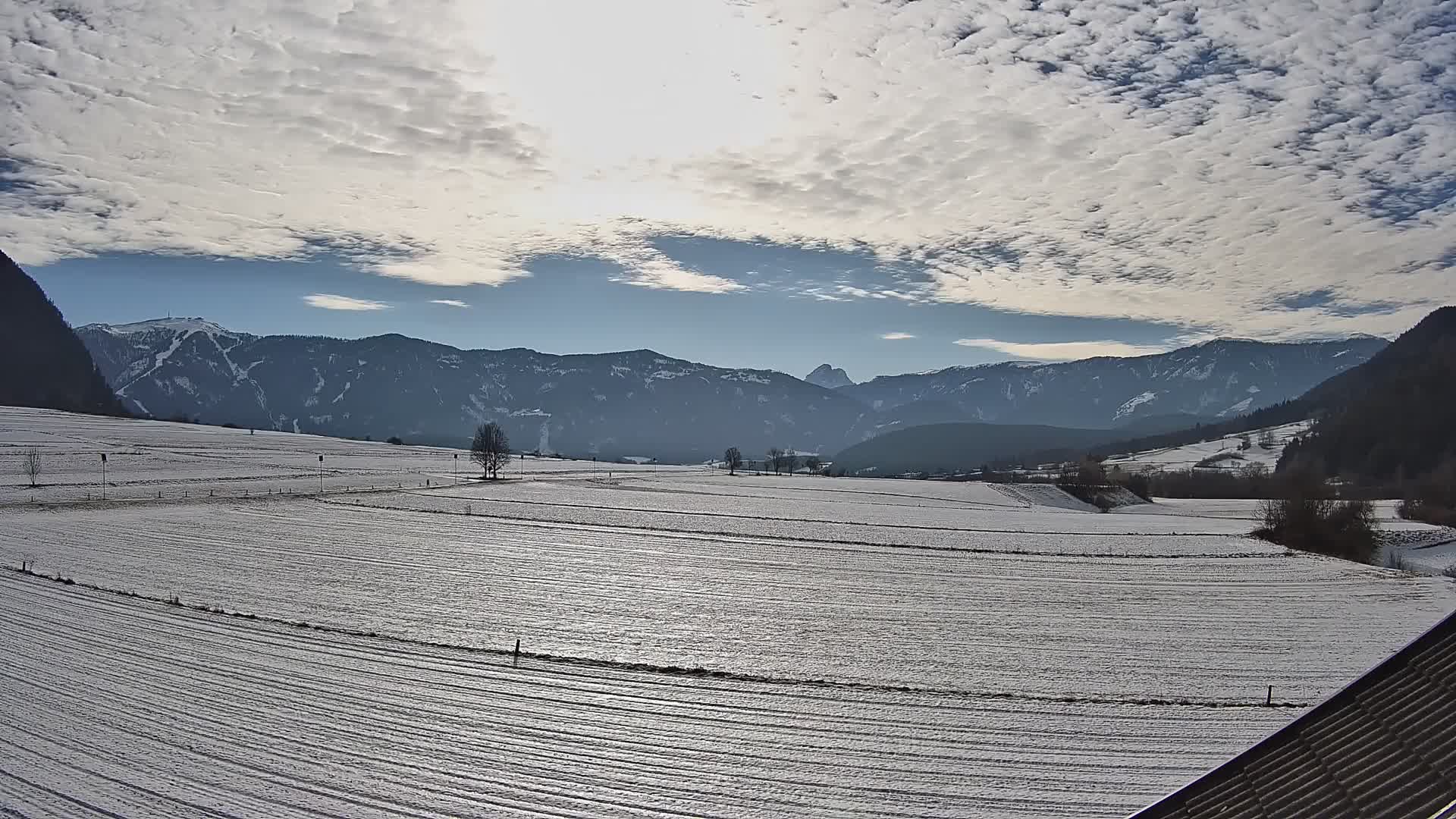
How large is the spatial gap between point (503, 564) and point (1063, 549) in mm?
37629

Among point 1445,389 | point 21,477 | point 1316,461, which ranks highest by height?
point 1445,389

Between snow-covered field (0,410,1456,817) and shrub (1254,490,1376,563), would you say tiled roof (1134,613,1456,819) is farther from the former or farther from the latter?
shrub (1254,490,1376,563)

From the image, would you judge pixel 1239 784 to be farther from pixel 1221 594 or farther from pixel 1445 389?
pixel 1445 389

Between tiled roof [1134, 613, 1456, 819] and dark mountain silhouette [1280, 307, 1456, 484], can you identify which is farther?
dark mountain silhouette [1280, 307, 1456, 484]

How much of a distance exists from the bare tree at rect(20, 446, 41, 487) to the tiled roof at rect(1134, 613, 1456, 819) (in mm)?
88322

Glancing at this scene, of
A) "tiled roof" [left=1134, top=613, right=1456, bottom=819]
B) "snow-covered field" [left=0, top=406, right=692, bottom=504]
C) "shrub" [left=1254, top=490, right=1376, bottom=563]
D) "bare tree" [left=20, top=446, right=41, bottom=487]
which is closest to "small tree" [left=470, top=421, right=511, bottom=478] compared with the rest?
"snow-covered field" [left=0, top=406, right=692, bottom=504]

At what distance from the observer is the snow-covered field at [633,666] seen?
16688 mm

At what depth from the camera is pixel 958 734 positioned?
2025 centimetres

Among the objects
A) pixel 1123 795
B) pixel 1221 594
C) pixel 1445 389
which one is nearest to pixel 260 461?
pixel 1221 594

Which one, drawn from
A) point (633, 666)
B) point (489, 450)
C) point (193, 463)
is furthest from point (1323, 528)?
point (193, 463)

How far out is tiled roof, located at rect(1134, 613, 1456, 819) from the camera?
7.60 m

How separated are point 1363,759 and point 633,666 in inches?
778

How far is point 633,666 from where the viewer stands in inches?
1004

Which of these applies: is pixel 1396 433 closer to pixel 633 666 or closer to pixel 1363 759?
pixel 633 666
